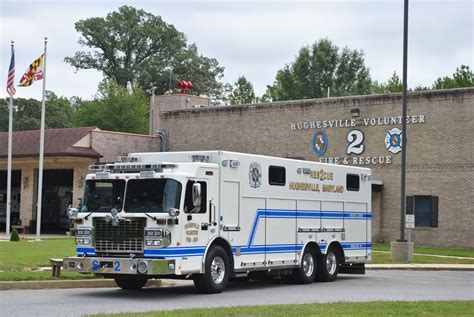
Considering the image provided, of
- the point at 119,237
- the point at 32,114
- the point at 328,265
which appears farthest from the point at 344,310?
the point at 32,114

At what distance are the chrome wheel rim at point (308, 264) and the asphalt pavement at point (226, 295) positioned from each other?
38 centimetres

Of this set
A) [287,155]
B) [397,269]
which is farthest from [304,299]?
[287,155]

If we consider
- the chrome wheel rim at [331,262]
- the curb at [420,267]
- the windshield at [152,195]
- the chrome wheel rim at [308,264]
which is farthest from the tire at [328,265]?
the windshield at [152,195]

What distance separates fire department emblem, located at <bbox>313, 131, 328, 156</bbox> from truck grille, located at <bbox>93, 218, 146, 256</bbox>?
27358mm

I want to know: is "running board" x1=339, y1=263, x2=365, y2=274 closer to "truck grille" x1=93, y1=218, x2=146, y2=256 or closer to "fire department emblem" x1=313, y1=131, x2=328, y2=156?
"truck grille" x1=93, y1=218, x2=146, y2=256

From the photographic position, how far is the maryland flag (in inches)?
1451

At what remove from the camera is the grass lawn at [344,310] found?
13586 mm

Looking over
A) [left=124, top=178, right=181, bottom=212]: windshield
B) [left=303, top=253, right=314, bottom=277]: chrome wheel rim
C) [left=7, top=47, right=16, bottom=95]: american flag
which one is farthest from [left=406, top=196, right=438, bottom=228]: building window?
[left=124, top=178, right=181, bottom=212]: windshield

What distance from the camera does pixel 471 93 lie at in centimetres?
3916

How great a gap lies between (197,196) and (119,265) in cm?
208

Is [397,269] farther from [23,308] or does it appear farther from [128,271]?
[23,308]

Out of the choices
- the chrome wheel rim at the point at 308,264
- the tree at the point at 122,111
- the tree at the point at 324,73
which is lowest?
the chrome wheel rim at the point at 308,264

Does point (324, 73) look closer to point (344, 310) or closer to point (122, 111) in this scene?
point (122, 111)

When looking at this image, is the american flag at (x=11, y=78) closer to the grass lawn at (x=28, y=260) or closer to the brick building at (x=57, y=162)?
the brick building at (x=57, y=162)
